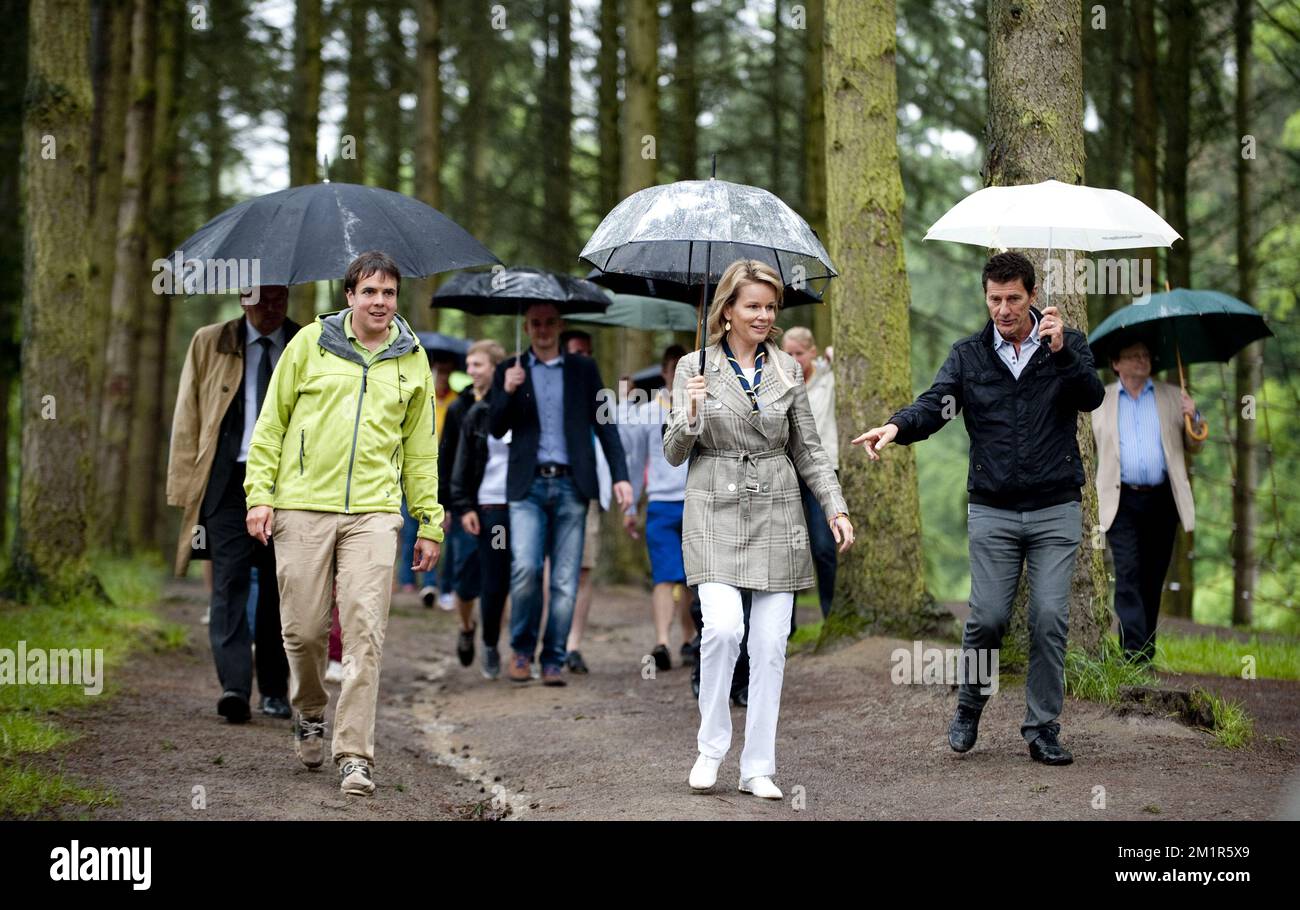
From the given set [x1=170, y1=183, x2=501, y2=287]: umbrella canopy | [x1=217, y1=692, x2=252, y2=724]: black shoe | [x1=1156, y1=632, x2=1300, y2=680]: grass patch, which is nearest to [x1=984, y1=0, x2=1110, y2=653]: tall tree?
[x1=1156, y1=632, x2=1300, y2=680]: grass patch

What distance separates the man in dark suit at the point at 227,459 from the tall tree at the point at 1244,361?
12.3 metres

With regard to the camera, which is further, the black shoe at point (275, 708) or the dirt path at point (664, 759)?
the black shoe at point (275, 708)

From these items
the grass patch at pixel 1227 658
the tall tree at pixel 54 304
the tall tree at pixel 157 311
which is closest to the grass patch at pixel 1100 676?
the grass patch at pixel 1227 658

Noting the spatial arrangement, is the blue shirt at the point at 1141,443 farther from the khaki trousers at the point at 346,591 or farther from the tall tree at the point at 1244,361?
the tall tree at the point at 1244,361

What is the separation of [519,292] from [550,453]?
114 cm

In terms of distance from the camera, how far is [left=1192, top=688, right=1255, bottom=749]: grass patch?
7.08m

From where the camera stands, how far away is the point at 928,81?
61.0ft

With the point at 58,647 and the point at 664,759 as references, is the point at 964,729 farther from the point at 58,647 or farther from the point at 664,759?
the point at 58,647

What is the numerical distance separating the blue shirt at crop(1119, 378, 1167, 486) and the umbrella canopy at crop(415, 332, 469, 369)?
7662 mm

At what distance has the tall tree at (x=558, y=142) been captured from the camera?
21250 mm

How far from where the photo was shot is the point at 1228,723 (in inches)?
285

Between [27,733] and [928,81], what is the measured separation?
14540 mm

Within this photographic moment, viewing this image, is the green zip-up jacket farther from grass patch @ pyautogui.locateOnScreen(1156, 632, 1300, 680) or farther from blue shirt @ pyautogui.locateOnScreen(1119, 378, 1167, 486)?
grass patch @ pyautogui.locateOnScreen(1156, 632, 1300, 680)
